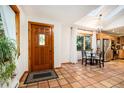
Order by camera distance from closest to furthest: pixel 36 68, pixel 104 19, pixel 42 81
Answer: pixel 42 81 < pixel 36 68 < pixel 104 19

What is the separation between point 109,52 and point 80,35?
2.41 metres

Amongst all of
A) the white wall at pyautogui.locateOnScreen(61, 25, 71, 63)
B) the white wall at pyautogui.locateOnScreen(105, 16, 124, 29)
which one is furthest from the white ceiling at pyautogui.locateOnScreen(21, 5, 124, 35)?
the white wall at pyautogui.locateOnScreen(61, 25, 71, 63)

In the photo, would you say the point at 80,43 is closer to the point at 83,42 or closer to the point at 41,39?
the point at 83,42

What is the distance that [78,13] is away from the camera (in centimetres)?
317

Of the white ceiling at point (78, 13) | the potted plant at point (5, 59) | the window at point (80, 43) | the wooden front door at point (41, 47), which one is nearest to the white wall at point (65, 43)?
the white ceiling at point (78, 13)

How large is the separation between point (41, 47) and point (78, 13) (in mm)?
2052

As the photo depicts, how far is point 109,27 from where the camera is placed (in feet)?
18.5

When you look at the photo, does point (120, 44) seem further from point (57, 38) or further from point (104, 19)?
point (57, 38)

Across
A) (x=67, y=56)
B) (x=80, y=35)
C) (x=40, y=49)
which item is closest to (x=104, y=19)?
(x=80, y=35)

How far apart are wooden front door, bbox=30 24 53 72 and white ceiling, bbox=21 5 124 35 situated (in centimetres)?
54

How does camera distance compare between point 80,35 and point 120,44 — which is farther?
point 120,44

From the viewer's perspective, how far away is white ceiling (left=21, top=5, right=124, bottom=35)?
110 inches

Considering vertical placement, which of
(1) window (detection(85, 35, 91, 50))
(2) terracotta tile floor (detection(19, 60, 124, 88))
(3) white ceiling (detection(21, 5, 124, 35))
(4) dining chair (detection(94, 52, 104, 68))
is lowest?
(2) terracotta tile floor (detection(19, 60, 124, 88))

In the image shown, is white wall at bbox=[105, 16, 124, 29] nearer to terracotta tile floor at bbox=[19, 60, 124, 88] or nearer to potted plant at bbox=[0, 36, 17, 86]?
terracotta tile floor at bbox=[19, 60, 124, 88]
